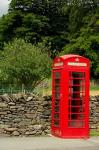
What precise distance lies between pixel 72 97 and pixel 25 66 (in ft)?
56.4

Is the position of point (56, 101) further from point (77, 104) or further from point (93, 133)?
point (93, 133)

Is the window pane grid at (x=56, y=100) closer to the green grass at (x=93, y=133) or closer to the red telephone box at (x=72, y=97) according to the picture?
the red telephone box at (x=72, y=97)

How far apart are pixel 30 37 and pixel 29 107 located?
139 ft

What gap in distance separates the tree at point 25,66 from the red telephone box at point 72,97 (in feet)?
54.0

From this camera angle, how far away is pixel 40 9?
210 feet

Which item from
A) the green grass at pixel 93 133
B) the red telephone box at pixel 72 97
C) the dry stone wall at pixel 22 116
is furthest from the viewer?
the green grass at pixel 93 133

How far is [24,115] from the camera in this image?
1627cm

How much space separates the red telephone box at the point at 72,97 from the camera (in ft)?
50.7

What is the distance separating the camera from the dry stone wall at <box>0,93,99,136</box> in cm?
1600

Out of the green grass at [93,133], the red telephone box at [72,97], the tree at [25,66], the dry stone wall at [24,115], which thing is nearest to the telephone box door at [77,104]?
the red telephone box at [72,97]

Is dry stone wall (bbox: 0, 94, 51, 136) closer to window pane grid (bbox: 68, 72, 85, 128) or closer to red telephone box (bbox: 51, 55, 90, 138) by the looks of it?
red telephone box (bbox: 51, 55, 90, 138)

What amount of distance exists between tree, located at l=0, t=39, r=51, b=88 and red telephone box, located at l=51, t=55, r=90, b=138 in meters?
16.5

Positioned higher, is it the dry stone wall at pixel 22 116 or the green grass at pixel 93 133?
the dry stone wall at pixel 22 116

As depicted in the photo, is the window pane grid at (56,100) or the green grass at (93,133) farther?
the green grass at (93,133)
